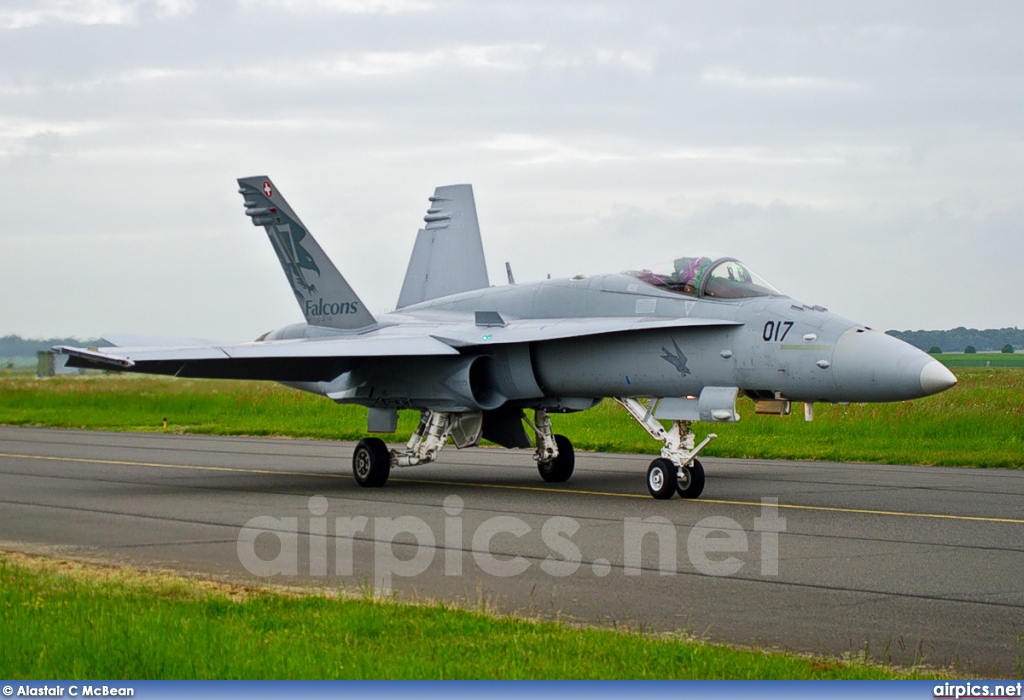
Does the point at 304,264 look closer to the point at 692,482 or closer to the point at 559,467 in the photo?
the point at 559,467

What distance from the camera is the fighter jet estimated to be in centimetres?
1224

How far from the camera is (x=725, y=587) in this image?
8000 mm

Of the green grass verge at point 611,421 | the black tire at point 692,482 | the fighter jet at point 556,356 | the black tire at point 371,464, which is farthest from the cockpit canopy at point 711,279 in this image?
the green grass verge at point 611,421

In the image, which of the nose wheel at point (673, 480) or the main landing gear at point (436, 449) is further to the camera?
the main landing gear at point (436, 449)

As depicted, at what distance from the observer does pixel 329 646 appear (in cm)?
601

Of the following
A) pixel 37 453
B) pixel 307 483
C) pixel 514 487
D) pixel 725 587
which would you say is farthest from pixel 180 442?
pixel 725 587

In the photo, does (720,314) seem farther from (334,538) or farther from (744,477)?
(334,538)

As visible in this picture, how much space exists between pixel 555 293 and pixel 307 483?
12.9 ft

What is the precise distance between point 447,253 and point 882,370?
381 inches

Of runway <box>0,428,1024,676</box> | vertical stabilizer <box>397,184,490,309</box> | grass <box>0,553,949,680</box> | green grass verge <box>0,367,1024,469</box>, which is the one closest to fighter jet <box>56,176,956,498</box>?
runway <box>0,428,1024,676</box>

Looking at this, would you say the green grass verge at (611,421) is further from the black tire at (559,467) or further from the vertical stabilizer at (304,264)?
the vertical stabilizer at (304,264)

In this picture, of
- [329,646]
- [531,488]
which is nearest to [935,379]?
[531,488]

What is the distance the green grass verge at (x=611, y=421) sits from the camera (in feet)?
65.5

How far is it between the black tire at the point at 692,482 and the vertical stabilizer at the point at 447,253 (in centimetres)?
734
